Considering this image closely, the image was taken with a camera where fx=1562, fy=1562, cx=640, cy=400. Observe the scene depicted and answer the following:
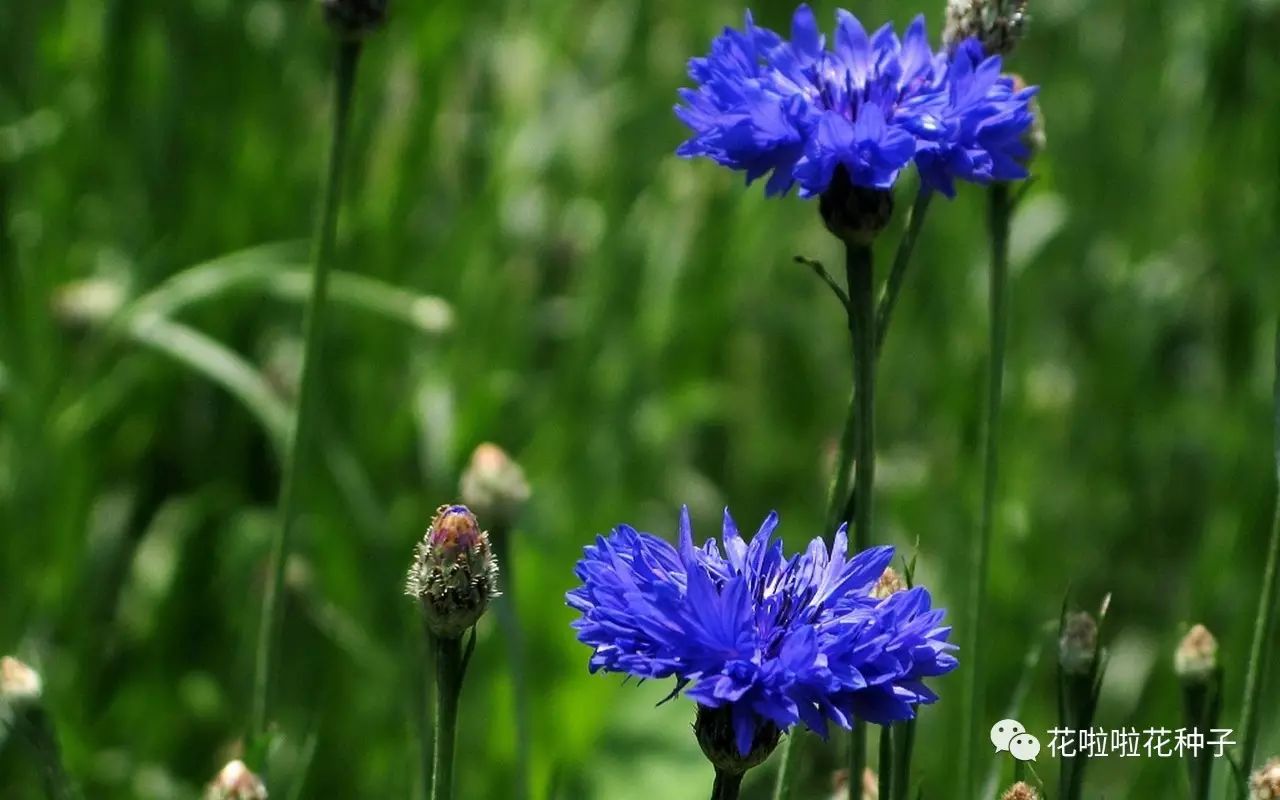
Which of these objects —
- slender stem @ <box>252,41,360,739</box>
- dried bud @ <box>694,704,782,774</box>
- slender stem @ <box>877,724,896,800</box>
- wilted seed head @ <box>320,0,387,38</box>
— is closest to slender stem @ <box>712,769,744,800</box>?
dried bud @ <box>694,704,782,774</box>

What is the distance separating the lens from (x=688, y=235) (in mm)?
2260

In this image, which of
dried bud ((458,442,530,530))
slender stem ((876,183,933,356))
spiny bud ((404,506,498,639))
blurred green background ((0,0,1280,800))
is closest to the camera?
spiny bud ((404,506,498,639))

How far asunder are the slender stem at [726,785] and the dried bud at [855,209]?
283mm

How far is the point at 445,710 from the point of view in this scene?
0.78 meters

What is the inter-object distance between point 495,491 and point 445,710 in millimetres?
454

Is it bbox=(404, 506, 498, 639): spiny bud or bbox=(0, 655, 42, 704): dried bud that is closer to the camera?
bbox=(404, 506, 498, 639): spiny bud

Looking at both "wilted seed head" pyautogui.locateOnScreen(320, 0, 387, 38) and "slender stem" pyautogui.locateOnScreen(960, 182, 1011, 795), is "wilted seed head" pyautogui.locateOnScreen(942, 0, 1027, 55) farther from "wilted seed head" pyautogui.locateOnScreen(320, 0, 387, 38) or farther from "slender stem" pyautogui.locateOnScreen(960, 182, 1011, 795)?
"wilted seed head" pyautogui.locateOnScreen(320, 0, 387, 38)

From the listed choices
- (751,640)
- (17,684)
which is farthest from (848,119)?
(17,684)

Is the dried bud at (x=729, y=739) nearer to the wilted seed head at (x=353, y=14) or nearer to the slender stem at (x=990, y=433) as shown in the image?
the slender stem at (x=990, y=433)

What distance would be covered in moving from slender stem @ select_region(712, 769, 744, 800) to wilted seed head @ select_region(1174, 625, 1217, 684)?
0.35m

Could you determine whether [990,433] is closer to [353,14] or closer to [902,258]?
[902,258]

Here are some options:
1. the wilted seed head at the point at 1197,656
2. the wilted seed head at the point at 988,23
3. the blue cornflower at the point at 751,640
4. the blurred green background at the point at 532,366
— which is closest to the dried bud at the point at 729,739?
the blue cornflower at the point at 751,640

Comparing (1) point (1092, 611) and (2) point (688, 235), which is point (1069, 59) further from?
(1) point (1092, 611)

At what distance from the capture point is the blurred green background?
65.1 inches
